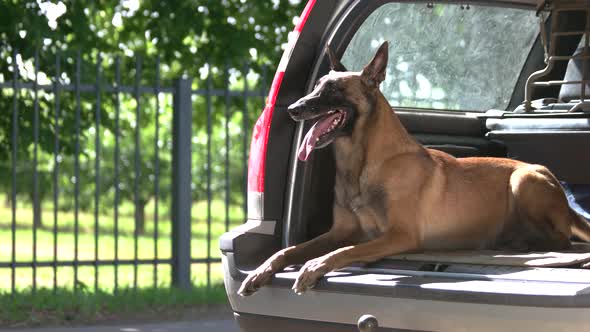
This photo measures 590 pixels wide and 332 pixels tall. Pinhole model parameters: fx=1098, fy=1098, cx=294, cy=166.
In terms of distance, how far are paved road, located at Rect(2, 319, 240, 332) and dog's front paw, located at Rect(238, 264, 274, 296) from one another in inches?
166

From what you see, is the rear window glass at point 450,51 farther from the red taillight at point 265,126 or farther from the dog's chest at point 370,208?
the dog's chest at point 370,208

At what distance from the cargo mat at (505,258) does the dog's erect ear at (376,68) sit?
74 centimetres

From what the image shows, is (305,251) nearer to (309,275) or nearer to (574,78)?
(309,275)

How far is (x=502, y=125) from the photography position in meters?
5.43

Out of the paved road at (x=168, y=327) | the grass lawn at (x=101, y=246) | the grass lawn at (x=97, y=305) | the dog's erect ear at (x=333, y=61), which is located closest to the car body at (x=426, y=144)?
the dog's erect ear at (x=333, y=61)

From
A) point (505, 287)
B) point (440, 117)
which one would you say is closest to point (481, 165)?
point (440, 117)

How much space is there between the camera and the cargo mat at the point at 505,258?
420 centimetres

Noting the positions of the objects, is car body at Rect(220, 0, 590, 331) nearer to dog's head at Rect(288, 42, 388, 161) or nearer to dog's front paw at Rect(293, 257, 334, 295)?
dog's front paw at Rect(293, 257, 334, 295)


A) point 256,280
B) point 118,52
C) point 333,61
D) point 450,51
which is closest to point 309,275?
point 256,280

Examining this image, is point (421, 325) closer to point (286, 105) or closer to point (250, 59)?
point (286, 105)

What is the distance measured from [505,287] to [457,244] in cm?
102

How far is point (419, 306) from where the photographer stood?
3816 mm

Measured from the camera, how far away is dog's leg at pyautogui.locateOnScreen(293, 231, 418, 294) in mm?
4137

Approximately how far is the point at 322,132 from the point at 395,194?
0.40 m
